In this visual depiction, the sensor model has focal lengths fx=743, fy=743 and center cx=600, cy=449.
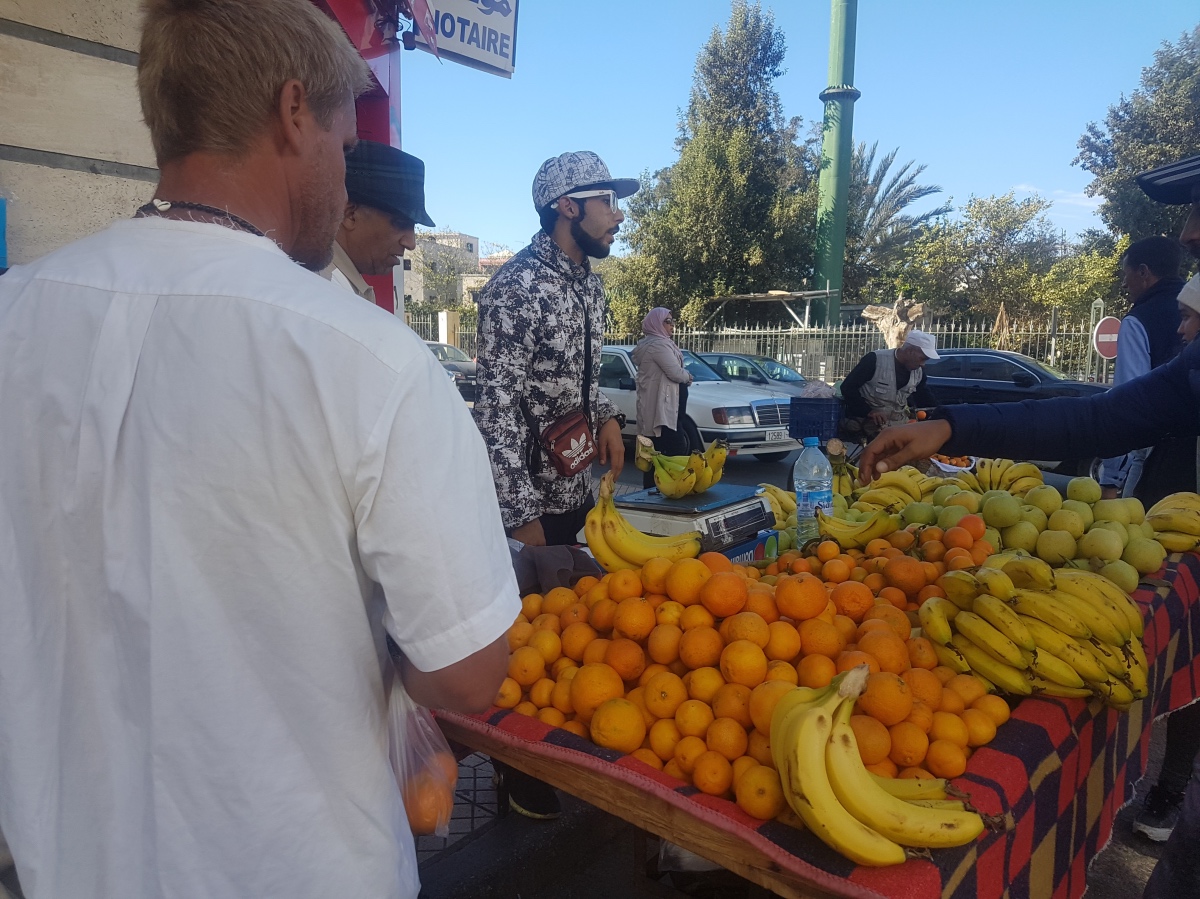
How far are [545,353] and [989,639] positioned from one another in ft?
6.13

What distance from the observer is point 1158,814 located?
2934mm

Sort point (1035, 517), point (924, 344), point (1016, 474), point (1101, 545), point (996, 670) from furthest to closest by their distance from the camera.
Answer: point (924, 344)
point (1016, 474)
point (1035, 517)
point (1101, 545)
point (996, 670)

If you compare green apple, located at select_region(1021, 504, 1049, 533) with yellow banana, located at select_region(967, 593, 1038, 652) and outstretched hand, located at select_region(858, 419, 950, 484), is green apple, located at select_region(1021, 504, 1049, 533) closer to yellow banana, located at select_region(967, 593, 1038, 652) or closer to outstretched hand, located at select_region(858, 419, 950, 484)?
outstretched hand, located at select_region(858, 419, 950, 484)

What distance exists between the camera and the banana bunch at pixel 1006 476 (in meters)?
3.55

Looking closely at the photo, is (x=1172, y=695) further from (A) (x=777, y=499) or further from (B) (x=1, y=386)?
(B) (x=1, y=386)

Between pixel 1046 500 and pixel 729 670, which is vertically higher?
pixel 1046 500

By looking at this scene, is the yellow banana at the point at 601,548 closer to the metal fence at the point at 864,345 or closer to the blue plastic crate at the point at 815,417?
the blue plastic crate at the point at 815,417

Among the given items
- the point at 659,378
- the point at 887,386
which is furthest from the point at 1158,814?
the point at 659,378

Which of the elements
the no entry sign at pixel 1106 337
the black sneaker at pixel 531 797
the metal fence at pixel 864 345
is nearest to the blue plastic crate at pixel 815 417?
the black sneaker at pixel 531 797

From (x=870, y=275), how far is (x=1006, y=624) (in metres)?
32.1

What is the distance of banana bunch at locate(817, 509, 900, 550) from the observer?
2682mm

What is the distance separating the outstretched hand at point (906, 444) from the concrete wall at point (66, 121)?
10.1 feet

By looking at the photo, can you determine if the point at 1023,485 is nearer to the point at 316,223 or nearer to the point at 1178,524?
the point at 1178,524

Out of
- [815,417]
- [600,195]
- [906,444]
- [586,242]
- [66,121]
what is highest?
[66,121]
